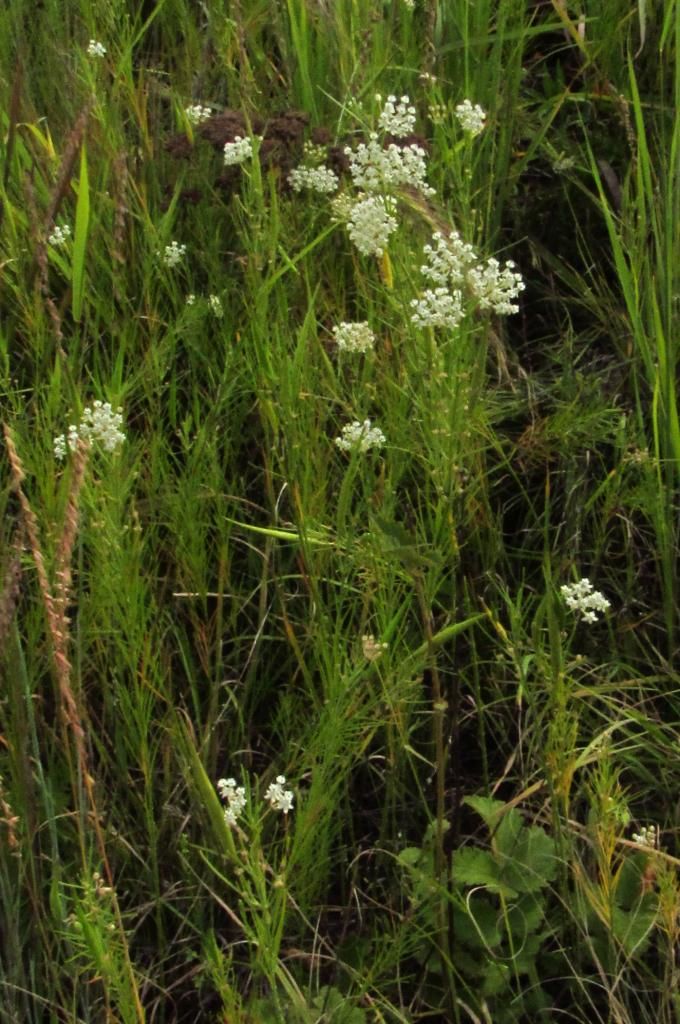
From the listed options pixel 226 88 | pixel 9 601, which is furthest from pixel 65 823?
pixel 226 88

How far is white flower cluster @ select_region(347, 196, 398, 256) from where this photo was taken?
1621 millimetres

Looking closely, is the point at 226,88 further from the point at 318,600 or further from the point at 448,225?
the point at 318,600

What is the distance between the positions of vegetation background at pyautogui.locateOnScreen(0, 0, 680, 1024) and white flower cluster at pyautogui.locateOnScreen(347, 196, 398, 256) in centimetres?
11

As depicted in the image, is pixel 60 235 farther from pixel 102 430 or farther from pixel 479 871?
pixel 479 871

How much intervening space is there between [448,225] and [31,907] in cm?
119

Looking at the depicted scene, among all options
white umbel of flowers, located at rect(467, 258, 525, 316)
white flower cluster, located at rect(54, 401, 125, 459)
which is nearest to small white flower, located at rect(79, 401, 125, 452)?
white flower cluster, located at rect(54, 401, 125, 459)

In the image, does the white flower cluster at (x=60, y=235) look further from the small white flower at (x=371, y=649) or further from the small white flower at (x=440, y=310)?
the small white flower at (x=371, y=649)

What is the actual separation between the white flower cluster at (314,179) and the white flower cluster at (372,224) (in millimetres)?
533

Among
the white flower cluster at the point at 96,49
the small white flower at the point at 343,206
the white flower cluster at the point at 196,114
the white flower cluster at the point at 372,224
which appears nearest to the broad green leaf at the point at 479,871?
the white flower cluster at the point at 372,224

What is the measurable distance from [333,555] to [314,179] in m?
0.69

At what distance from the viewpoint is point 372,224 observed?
64.2 inches

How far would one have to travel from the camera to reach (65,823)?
1.82 meters

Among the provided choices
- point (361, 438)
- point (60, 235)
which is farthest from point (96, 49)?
point (361, 438)

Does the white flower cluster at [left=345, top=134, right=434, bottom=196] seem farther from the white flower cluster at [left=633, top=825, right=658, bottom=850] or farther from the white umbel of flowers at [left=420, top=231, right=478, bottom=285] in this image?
the white flower cluster at [left=633, top=825, right=658, bottom=850]
